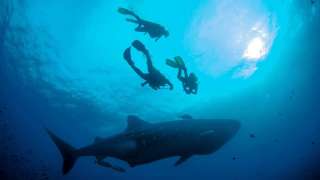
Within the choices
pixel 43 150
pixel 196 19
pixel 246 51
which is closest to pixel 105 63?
pixel 196 19

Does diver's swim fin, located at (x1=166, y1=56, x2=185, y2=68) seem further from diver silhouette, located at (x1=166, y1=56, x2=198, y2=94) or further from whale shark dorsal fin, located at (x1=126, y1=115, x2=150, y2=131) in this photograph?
whale shark dorsal fin, located at (x1=126, y1=115, x2=150, y2=131)

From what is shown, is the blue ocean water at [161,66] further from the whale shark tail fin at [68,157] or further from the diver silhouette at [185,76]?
the diver silhouette at [185,76]

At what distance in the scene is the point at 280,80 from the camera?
2866cm

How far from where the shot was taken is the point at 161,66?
2261 cm

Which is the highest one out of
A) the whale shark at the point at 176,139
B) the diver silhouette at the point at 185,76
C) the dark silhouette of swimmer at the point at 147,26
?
the dark silhouette of swimmer at the point at 147,26

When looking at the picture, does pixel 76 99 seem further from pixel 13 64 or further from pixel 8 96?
pixel 8 96

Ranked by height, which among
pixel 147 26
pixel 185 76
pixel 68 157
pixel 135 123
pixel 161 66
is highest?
pixel 161 66

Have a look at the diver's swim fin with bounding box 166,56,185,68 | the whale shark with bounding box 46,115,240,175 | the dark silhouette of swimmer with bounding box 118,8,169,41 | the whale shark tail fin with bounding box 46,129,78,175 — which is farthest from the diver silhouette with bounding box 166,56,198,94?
the whale shark tail fin with bounding box 46,129,78,175

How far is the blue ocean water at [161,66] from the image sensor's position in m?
18.5

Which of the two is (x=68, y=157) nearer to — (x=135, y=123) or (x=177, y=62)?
(x=135, y=123)

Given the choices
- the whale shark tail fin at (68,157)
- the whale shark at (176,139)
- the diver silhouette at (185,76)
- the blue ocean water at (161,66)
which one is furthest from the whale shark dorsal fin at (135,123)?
the blue ocean water at (161,66)

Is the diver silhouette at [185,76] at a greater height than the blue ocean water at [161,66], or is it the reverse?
the blue ocean water at [161,66]

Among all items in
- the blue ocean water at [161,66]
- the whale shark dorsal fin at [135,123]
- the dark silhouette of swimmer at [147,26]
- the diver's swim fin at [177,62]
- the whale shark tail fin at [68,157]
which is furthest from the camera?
the blue ocean water at [161,66]

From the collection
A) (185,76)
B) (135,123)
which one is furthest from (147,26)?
(135,123)
